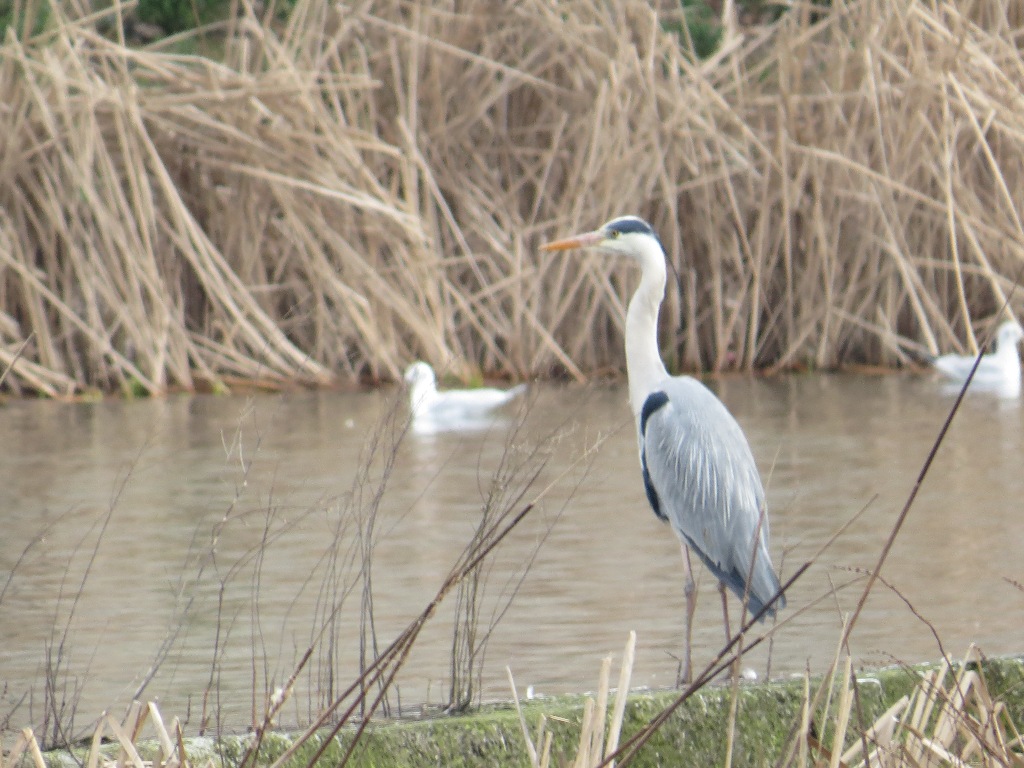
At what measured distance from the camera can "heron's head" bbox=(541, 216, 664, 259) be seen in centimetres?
664

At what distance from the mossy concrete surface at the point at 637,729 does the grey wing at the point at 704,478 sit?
140 centimetres

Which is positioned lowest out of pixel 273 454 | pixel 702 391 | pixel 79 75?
pixel 273 454

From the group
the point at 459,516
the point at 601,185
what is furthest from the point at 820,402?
the point at 459,516

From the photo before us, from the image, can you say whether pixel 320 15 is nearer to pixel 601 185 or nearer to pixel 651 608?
pixel 601 185

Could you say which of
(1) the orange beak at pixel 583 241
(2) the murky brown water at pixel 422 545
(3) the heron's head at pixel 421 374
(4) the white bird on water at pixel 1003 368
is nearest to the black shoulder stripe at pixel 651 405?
(2) the murky brown water at pixel 422 545

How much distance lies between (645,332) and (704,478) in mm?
901

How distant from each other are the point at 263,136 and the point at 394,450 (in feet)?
32.8

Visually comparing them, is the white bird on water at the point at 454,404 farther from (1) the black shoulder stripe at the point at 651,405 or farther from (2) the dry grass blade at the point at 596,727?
(2) the dry grass blade at the point at 596,727

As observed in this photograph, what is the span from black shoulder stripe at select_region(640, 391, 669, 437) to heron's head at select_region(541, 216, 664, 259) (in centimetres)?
73

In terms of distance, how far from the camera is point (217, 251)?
13398 mm

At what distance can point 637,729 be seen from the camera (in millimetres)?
3656

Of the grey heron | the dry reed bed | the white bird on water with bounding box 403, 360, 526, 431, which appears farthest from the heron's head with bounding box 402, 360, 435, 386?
the grey heron

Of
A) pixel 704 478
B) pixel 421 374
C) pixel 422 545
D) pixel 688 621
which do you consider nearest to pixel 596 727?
pixel 688 621

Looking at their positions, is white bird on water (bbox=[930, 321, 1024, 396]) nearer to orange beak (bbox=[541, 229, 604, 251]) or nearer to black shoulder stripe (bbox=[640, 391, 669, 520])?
orange beak (bbox=[541, 229, 604, 251])
